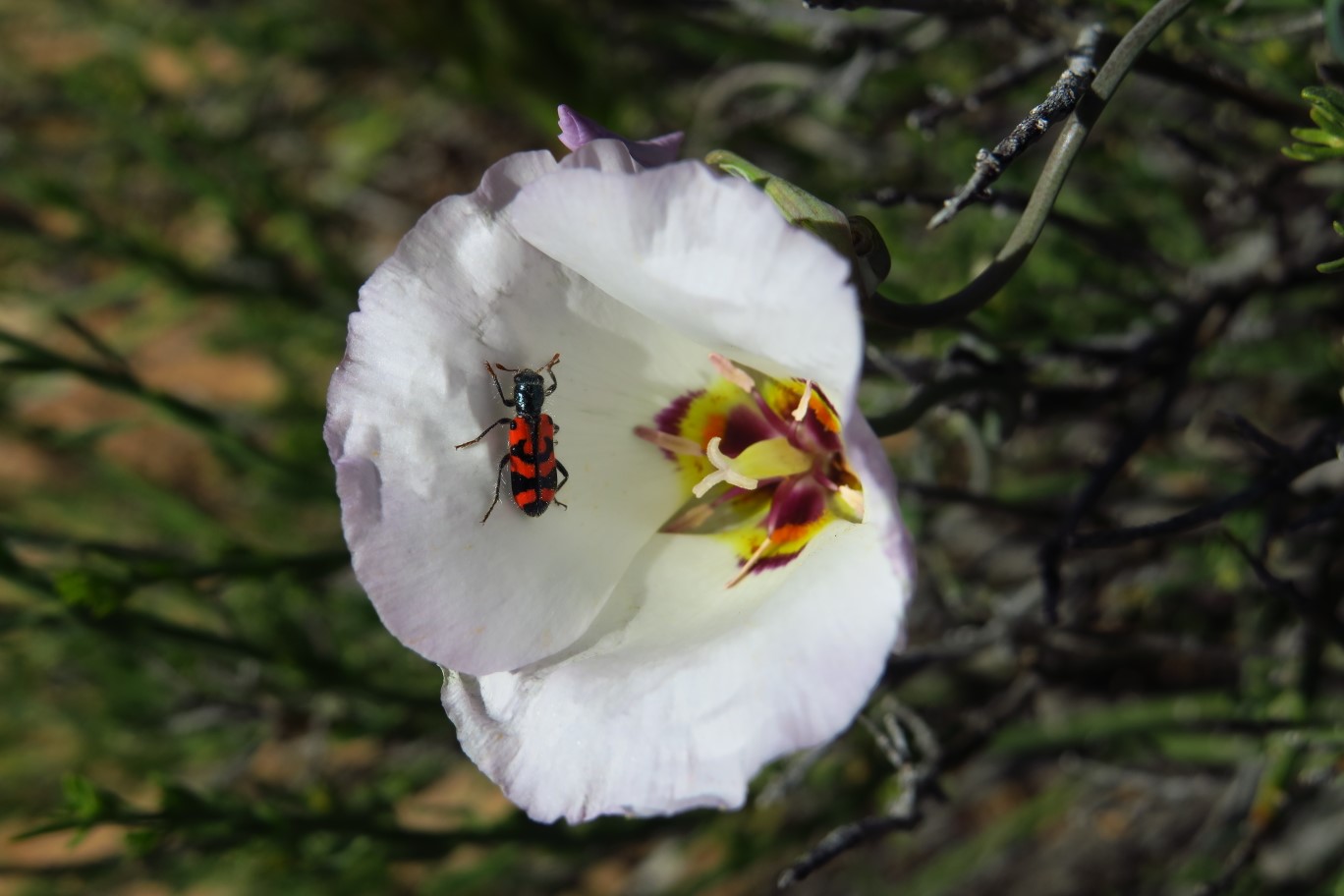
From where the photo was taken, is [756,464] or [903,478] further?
[903,478]

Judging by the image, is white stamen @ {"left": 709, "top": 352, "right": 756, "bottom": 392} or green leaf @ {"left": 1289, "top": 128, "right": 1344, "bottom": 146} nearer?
green leaf @ {"left": 1289, "top": 128, "right": 1344, "bottom": 146}

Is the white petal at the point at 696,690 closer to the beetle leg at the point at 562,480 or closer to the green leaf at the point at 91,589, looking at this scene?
the beetle leg at the point at 562,480

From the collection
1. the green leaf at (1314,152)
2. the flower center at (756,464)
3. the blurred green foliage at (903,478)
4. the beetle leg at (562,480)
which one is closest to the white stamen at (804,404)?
the flower center at (756,464)

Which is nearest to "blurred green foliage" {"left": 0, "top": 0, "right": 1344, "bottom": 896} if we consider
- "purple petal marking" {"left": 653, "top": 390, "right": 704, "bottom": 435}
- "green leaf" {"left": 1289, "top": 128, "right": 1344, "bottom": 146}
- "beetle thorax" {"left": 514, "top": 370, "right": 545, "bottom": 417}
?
"green leaf" {"left": 1289, "top": 128, "right": 1344, "bottom": 146}

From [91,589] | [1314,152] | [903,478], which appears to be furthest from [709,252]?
[903,478]

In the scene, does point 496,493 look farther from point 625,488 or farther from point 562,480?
point 625,488

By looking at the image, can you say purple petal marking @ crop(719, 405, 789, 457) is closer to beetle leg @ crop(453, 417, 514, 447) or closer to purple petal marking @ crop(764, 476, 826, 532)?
purple petal marking @ crop(764, 476, 826, 532)

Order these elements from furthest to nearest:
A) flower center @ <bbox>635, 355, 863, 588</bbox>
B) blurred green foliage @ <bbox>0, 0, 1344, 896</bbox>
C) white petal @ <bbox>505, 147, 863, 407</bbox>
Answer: blurred green foliage @ <bbox>0, 0, 1344, 896</bbox> < flower center @ <bbox>635, 355, 863, 588</bbox> < white petal @ <bbox>505, 147, 863, 407</bbox>
